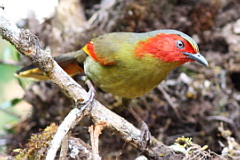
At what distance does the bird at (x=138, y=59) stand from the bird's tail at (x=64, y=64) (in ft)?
0.89

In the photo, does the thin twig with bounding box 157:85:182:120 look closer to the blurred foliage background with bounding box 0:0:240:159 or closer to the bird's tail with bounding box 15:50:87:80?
the blurred foliage background with bounding box 0:0:240:159

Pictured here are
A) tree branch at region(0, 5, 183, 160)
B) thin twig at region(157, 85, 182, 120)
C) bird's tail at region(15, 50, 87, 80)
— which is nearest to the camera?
tree branch at region(0, 5, 183, 160)

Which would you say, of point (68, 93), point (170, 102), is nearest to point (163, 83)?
point (170, 102)

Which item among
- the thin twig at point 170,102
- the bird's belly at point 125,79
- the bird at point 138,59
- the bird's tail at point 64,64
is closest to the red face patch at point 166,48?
the bird at point 138,59

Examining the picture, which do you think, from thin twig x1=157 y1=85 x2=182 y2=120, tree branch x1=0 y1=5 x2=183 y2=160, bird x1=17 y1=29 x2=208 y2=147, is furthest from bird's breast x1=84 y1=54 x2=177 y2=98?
thin twig x1=157 y1=85 x2=182 y2=120

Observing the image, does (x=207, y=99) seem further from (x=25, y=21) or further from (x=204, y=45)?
(x=25, y=21)

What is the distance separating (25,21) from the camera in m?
5.21

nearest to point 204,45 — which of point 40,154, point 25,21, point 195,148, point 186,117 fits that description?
point 186,117

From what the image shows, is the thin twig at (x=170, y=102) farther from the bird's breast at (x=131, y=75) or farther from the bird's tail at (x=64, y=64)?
the bird's tail at (x=64, y=64)

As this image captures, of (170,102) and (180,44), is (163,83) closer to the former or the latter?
(170,102)

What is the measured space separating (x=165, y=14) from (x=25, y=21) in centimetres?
215

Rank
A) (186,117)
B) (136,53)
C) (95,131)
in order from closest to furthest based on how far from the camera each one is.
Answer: (95,131)
(136,53)
(186,117)

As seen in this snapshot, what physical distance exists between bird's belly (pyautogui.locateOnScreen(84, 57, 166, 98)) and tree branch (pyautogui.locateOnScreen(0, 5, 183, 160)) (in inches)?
24.7

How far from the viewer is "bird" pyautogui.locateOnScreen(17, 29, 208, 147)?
11.5ft
